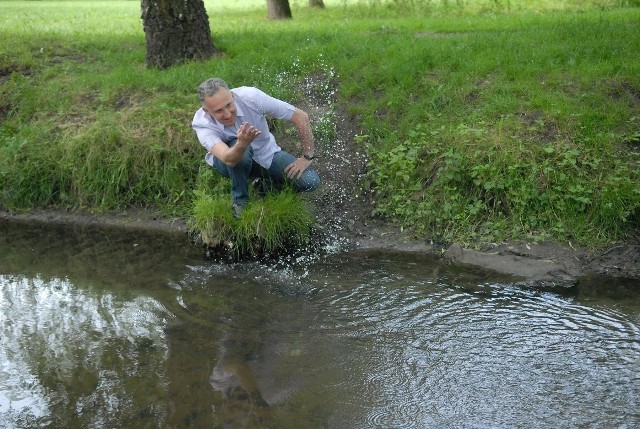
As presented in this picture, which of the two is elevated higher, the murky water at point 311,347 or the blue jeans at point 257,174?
the blue jeans at point 257,174

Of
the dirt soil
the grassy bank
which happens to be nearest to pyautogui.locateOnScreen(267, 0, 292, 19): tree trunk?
the grassy bank

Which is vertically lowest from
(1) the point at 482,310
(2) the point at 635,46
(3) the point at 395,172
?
(1) the point at 482,310

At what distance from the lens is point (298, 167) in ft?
23.8

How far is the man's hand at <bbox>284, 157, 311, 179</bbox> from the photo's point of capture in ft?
23.8

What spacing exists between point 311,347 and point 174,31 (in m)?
6.18

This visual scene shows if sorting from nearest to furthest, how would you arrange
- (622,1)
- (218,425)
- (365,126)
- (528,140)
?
(218,425) → (528,140) → (365,126) → (622,1)

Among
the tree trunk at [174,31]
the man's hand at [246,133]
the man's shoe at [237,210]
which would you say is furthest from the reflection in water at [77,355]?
the tree trunk at [174,31]

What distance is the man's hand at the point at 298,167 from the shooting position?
7.27 meters

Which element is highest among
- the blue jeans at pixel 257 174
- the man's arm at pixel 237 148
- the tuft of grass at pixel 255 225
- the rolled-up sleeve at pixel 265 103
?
the rolled-up sleeve at pixel 265 103

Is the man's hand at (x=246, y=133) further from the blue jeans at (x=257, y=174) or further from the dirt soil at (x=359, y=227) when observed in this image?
the dirt soil at (x=359, y=227)

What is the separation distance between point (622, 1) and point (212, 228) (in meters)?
10.4

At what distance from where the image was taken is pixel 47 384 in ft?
17.2

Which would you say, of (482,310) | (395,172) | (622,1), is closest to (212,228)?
(395,172)

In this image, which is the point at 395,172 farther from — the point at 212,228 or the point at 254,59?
the point at 254,59
